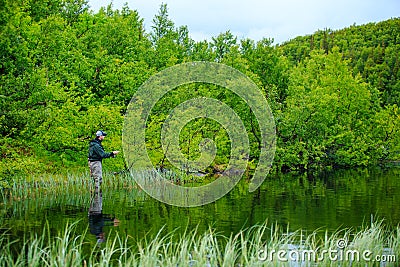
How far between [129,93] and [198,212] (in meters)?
14.3

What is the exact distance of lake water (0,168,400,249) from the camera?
41.9ft

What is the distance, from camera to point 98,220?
1371 cm

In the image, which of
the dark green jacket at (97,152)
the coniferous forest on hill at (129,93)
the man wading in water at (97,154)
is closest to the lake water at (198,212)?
the man wading in water at (97,154)

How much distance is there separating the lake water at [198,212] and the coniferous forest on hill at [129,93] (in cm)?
259

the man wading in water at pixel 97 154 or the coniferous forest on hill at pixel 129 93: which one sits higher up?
the coniferous forest on hill at pixel 129 93

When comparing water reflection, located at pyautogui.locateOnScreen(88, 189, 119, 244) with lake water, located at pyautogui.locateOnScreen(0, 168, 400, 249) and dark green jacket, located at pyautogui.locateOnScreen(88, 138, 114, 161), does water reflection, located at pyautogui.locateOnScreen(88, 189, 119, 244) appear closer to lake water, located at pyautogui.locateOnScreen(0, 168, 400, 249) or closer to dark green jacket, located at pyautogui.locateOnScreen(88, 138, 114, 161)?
lake water, located at pyautogui.locateOnScreen(0, 168, 400, 249)

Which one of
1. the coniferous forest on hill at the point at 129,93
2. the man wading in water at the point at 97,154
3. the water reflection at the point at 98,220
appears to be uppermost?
the coniferous forest on hill at the point at 129,93

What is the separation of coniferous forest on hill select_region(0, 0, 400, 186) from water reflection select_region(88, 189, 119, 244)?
10.0ft

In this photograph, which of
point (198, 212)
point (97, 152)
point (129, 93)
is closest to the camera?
point (198, 212)

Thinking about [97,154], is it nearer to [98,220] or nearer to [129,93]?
[98,220]

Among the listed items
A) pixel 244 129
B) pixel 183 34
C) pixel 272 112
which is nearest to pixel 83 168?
pixel 244 129

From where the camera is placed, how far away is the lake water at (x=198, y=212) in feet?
41.9

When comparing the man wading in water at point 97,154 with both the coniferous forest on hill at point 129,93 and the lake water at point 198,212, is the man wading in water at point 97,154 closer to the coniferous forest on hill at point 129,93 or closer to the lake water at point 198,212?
the lake water at point 198,212

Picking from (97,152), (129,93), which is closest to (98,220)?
(97,152)
